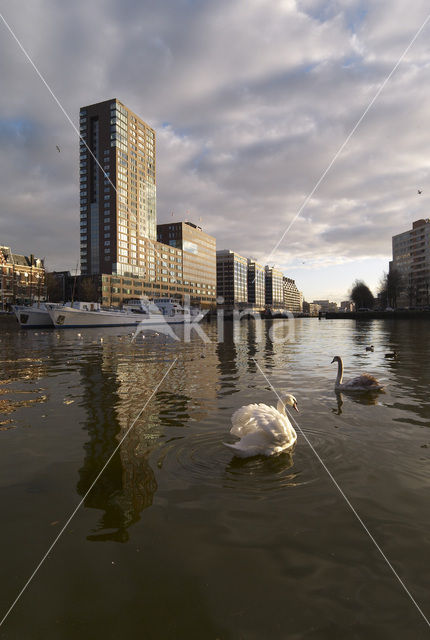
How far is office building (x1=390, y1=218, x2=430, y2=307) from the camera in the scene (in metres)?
148

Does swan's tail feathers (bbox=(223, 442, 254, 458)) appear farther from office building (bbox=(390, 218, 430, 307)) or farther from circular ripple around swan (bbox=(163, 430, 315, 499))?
office building (bbox=(390, 218, 430, 307))

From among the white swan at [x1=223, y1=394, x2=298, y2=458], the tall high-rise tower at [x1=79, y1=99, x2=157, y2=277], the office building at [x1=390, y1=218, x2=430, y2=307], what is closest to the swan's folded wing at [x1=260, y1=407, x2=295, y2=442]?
the white swan at [x1=223, y1=394, x2=298, y2=458]

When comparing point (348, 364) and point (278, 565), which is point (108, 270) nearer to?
point (348, 364)

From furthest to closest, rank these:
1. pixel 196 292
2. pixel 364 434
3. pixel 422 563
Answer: pixel 196 292
pixel 364 434
pixel 422 563

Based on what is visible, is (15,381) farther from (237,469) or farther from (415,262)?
(415,262)

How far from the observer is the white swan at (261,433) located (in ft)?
18.8

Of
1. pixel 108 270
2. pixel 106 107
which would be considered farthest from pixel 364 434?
pixel 106 107

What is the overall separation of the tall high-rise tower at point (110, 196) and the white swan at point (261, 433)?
447 feet

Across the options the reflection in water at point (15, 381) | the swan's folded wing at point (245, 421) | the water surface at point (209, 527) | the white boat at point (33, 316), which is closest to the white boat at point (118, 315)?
the white boat at point (33, 316)

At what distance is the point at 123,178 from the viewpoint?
475 feet

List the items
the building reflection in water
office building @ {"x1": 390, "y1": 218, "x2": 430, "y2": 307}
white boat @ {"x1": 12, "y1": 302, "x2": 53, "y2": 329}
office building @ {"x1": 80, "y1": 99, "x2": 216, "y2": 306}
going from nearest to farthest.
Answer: the building reflection in water < white boat @ {"x1": 12, "y1": 302, "x2": 53, "y2": 329} < office building @ {"x1": 80, "y1": 99, "x2": 216, "y2": 306} < office building @ {"x1": 390, "y1": 218, "x2": 430, "y2": 307}

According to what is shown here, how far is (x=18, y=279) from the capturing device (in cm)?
12725

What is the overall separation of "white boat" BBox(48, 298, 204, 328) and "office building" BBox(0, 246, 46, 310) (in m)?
52.7

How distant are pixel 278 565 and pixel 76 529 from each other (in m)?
2.24
